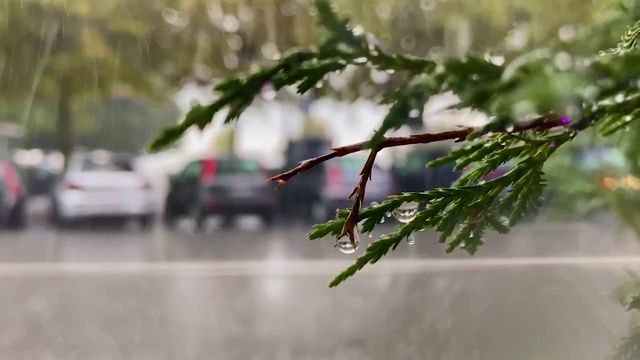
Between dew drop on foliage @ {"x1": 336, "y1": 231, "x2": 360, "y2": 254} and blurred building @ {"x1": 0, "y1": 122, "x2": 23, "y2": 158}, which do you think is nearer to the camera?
dew drop on foliage @ {"x1": 336, "y1": 231, "x2": 360, "y2": 254}

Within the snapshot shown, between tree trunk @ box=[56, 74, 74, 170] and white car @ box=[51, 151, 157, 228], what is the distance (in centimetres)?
9

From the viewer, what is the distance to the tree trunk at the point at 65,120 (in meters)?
1.46

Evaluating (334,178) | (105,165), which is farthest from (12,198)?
(334,178)

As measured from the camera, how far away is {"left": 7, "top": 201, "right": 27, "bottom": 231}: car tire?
1.85 meters

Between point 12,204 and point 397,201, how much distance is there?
75.3 inches

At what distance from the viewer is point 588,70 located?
0.17 m

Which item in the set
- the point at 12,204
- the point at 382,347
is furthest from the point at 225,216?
the point at 382,347

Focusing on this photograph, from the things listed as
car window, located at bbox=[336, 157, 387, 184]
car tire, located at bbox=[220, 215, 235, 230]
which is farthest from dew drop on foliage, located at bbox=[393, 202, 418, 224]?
car tire, located at bbox=[220, 215, 235, 230]

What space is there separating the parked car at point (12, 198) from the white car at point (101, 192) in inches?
3.9

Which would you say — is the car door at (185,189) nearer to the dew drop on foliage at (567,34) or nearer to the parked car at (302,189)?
the parked car at (302,189)

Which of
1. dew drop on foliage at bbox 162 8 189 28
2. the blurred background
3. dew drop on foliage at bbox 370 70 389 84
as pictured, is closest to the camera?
dew drop on foliage at bbox 370 70 389 84

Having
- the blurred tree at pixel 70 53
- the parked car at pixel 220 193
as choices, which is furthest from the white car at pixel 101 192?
the blurred tree at pixel 70 53

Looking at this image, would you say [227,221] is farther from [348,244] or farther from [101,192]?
[348,244]

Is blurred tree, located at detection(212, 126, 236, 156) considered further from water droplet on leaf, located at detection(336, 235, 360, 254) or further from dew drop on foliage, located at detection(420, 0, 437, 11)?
water droplet on leaf, located at detection(336, 235, 360, 254)
